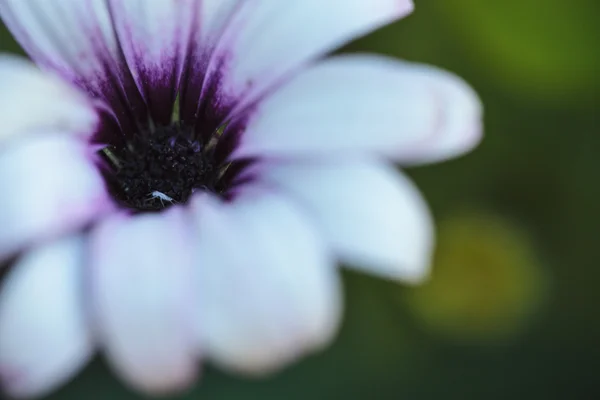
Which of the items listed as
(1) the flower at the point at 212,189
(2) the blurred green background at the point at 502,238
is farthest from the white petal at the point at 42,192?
(2) the blurred green background at the point at 502,238

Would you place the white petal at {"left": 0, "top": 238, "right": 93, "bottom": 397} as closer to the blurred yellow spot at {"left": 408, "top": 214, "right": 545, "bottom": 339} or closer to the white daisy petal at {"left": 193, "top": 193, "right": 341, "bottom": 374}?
the white daisy petal at {"left": 193, "top": 193, "right": 341, "bottom": 374}

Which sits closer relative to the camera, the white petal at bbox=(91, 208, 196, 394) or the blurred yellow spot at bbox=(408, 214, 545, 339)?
the white petal at bbox=(91, 208, 196, 394)

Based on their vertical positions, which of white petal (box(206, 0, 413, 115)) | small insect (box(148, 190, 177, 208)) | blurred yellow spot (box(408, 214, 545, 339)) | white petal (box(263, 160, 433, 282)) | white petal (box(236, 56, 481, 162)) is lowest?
blurred yellow spot (box(408, 214, 545, 339))

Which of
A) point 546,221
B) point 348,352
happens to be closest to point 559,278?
point 546,221

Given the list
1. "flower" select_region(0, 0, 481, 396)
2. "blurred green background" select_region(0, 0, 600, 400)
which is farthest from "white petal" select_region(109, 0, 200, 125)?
"blurred green background" select_region(0, 0, 600, 400)

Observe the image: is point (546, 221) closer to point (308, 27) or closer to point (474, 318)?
point (474, 318)

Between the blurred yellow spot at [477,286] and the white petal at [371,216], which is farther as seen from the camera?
the blurred yellow spot at [477,286]

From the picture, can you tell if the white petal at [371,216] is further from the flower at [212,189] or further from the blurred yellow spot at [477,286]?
the blurred yellow spot at [477,286]

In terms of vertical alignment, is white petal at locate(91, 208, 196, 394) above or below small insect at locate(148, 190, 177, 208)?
above
